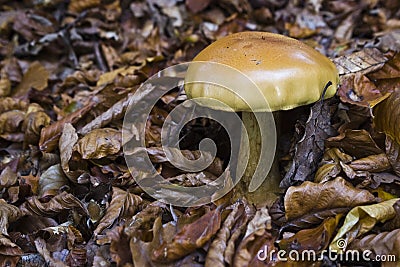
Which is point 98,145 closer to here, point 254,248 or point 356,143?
point 254,248

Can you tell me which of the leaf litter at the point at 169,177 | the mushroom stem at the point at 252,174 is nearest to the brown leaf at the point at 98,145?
the leaf litter at the point at 169,177

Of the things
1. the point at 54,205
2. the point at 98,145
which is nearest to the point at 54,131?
the point at 98,145

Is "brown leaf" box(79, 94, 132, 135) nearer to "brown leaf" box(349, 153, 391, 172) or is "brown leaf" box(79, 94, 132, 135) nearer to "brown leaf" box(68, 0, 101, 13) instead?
"brown leaf" box(349, 153, 391, 172)

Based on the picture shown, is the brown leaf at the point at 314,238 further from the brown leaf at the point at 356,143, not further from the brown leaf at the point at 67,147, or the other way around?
the brown leaf at the point at 67,147

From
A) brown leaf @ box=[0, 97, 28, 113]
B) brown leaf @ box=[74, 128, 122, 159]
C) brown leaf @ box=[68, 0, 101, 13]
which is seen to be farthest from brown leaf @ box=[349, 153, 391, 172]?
brown leaf @ box=[68, 0, 101, 13]

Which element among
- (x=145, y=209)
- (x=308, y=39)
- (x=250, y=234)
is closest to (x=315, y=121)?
(x=250, y=234)

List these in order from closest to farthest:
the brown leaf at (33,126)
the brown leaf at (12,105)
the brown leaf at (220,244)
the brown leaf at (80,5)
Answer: the brown leaf at (220,244), the brown leaf at (33,126), the brown leaf at (12,105), the brown leaf at (80,5)
